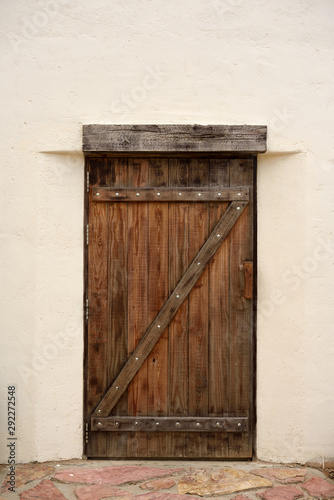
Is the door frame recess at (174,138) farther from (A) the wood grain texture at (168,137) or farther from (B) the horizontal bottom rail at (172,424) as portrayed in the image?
(B) the horizontal bottom rail at (172,424)

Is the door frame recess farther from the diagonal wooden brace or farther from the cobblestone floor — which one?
the cobblestone floor

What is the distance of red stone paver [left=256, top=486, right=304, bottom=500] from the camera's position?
9.77 ft

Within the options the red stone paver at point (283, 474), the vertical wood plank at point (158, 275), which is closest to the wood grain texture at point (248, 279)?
the vertical wood plank at point (158, 275)

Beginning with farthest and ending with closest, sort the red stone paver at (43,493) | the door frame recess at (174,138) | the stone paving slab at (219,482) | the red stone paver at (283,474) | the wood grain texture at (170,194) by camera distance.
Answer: the wood grain texture at (170,194)
the door frame recess at (174,138)
the red stone paver at (283,474)
the stone paving slab at (219,482)
the red stone paver at (43,493)

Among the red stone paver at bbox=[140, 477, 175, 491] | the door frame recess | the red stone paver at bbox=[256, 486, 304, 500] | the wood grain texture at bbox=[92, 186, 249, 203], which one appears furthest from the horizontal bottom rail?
the door frame recess

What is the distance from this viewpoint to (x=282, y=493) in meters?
3.03

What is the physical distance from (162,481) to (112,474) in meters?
0.34

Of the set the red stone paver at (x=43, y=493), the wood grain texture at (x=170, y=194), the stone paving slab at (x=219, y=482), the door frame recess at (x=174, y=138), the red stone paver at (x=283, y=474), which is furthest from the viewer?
the wood grain texture at (x=170, y=194)

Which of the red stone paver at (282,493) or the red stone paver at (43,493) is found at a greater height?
the red stone paver at (43,493)

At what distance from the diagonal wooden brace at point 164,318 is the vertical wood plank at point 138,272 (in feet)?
0.20

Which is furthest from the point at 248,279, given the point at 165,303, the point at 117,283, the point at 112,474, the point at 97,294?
the point at 112,474

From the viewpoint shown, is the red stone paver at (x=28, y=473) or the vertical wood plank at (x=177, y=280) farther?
the vertical wood plank at (x=177, y=280)

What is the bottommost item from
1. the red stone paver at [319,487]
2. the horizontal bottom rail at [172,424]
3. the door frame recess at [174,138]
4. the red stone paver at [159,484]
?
the red stone paver at [319,487]

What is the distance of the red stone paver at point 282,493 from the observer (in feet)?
9.77
